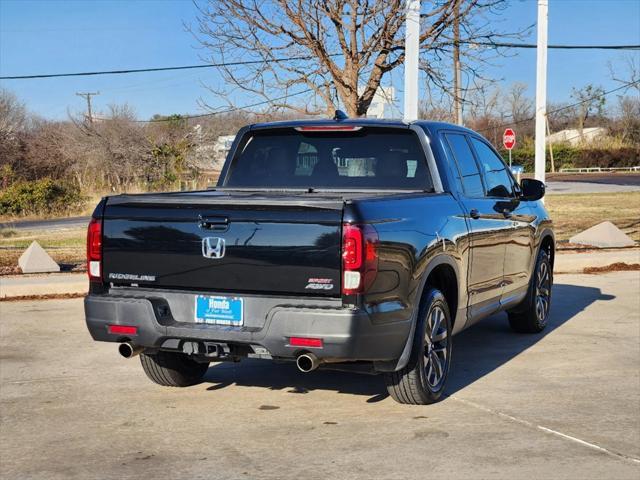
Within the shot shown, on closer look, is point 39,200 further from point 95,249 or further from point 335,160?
point 95,249

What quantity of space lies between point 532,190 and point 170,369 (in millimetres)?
3695

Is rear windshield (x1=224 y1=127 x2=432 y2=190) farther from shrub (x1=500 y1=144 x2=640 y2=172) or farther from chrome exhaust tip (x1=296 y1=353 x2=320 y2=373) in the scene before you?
shrub (x1=500 y1=144 x2=640 y2=172)

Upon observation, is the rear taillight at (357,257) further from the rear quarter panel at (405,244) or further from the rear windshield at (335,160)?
the rear windshield at (335,160)

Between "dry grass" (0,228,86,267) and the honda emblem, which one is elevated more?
the honda emblem

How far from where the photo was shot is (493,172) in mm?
8016

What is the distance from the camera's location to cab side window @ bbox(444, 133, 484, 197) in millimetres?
7195

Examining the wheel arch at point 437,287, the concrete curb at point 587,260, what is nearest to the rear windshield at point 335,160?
the wheel arch at point 437,287

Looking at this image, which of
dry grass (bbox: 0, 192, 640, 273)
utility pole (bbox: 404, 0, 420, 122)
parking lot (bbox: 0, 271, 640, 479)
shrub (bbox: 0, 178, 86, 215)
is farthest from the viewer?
shrub (bbox: 0, 178, 86, 215)

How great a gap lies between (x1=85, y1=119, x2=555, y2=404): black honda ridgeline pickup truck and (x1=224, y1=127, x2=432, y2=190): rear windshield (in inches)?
0.4

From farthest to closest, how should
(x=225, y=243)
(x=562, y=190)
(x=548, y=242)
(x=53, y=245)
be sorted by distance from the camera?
(x=562, y=190) → (x=53, y=245) → (x=548, y=242) → (x=225, y=243)

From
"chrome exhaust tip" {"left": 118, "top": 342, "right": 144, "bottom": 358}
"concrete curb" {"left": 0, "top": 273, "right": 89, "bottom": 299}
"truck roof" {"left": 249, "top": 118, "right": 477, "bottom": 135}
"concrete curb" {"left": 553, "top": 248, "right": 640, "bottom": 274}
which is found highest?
"truck roof" {"left": 249, "top": 118, "right": 477, "bottom": 135}

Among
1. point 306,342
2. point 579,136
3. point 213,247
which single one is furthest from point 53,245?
point 579,136

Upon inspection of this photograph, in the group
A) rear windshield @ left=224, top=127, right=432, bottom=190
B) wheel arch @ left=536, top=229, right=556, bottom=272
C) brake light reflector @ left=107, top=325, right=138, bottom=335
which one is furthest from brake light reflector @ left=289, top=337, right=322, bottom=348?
wheel arch @ left=536, top=229, right=556, bottom=272

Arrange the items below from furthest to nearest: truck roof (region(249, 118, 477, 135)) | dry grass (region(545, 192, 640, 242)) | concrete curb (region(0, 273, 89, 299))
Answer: dry grass (region(545, 192, 640, 242))
concrete curb (region(0, 273, 89, 299))
truck roof (region(249, 118, 477, 135))
